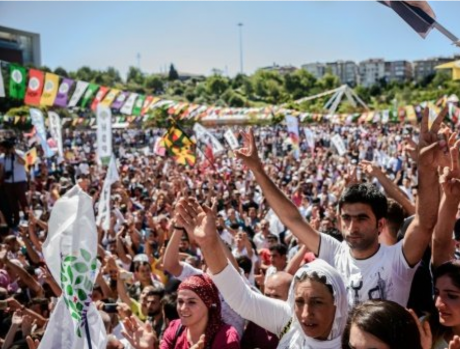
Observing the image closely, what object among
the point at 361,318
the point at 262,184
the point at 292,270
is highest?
the point at 262,184

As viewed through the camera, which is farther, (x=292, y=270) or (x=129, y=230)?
(x=129, y=230)

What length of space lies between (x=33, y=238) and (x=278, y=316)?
16.5ft

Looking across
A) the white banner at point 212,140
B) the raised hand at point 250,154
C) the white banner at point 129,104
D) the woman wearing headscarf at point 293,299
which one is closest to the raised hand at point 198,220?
the woman wearing headscarf at point 293,299

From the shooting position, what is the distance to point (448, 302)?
2268 millimetres

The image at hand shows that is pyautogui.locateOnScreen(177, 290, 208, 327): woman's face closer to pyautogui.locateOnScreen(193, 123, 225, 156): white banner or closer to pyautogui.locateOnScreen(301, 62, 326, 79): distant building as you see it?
pyautogui.locateOnScreen(193, 123, 225, 156): white banner

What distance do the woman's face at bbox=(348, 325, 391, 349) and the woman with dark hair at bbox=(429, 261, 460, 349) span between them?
614 mm

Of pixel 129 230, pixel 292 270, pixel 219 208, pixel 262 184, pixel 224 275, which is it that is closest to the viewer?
pixel 224 275

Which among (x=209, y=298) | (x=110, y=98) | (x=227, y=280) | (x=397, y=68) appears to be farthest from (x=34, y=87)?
(x=397, y=68)

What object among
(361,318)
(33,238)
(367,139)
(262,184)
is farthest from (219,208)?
(367,139)

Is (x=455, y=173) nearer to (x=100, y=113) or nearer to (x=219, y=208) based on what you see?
(x=219, y=208)

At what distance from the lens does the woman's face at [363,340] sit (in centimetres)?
177

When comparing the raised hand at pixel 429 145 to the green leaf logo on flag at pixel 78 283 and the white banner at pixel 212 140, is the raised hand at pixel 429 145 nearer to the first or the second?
the green leaf logo on flag at pixel 78 283

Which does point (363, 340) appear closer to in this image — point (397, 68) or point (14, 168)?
point (14, 168)

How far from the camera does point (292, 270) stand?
406 centimetres
